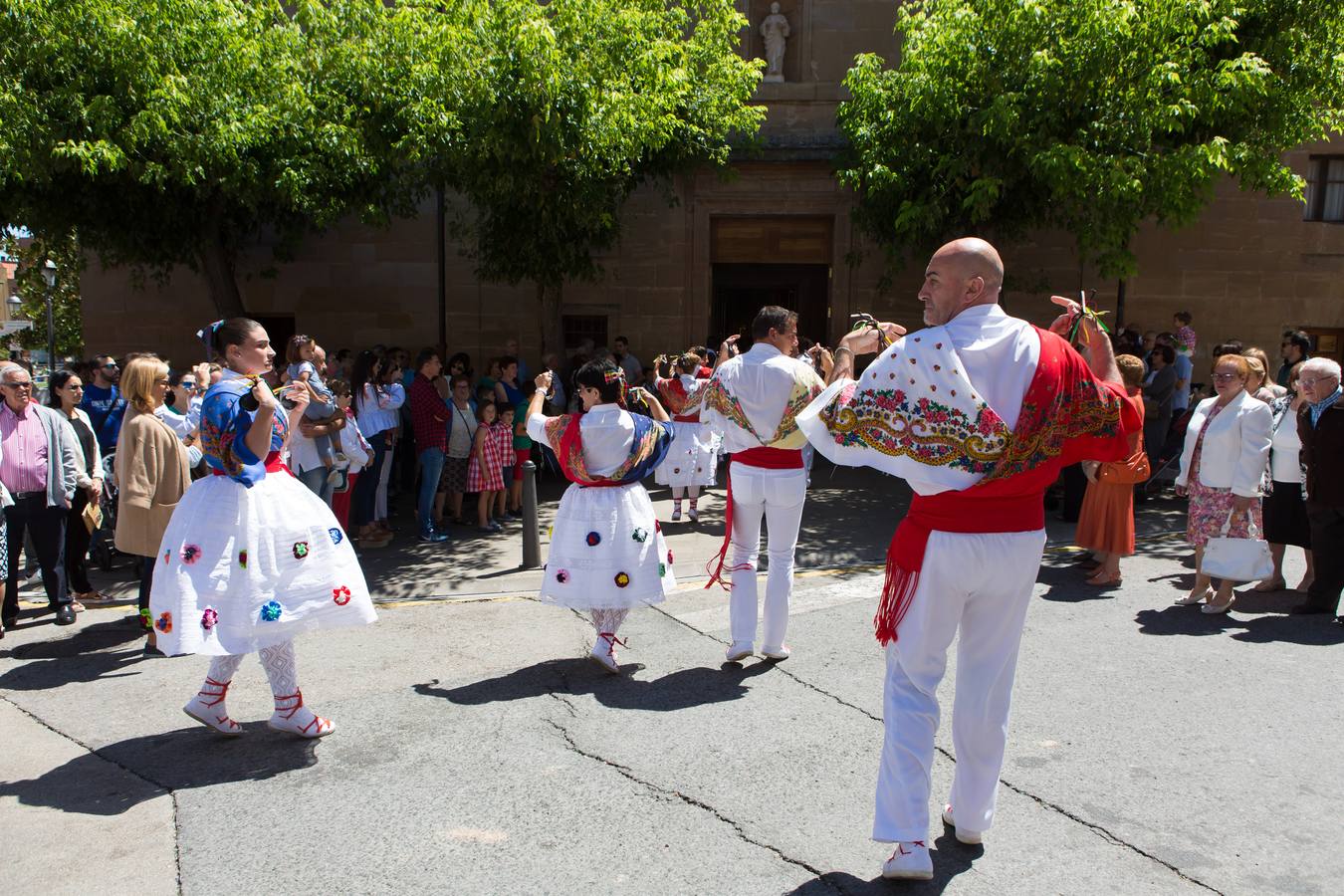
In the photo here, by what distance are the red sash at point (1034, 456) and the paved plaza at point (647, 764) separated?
1.08 metres

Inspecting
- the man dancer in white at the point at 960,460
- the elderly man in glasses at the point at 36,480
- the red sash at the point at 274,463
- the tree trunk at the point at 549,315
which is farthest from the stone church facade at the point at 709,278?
the man dancer in white at the point at 960,460

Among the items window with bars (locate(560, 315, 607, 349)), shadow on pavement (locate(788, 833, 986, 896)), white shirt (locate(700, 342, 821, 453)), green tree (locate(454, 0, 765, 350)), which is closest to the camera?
shadow on pavement (locate(788, 833, 986, 896))

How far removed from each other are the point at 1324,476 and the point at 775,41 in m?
10.7

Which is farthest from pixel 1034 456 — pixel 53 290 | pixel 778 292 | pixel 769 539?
pixel 53 290

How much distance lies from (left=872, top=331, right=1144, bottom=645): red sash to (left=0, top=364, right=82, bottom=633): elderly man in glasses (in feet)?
18.4

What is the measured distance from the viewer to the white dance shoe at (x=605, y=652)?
5.54m

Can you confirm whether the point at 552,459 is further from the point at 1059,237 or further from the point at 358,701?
the point at 1059,237

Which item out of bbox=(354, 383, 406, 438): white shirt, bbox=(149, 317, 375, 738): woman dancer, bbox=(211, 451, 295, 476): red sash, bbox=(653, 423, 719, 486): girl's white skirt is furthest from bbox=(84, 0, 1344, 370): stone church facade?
bbox=(149, 317, 375, 738): woman dancer

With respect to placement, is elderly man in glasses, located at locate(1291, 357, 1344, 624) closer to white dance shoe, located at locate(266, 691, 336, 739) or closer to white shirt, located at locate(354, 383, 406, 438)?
white dance shoe, located at locate(266, 691, 336, 739)

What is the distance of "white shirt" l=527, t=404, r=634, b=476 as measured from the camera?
214 inches

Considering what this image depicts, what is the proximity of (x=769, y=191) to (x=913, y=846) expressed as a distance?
510 inches

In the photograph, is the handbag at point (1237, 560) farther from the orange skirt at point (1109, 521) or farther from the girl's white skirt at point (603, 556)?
the girl's white skirt at point (603, 556)

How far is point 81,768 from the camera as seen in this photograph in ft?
14.7

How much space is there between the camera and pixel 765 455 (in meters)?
5.52
